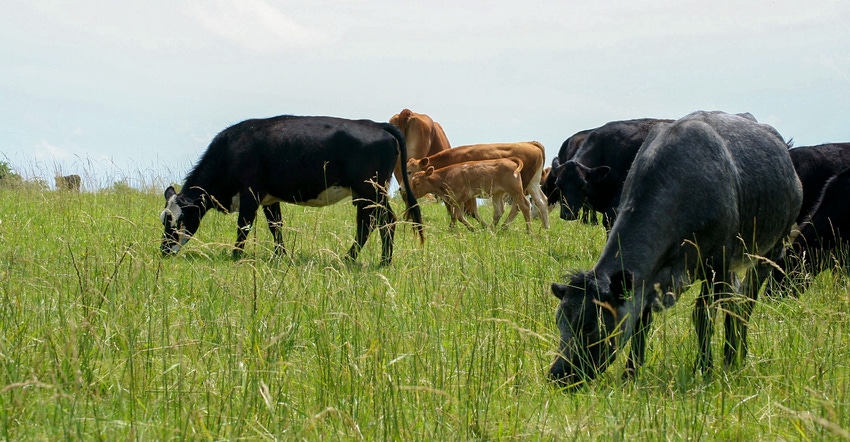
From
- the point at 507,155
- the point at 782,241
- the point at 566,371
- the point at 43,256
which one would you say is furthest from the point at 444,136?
the point at 566,371

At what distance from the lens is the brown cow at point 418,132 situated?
20.8 metres

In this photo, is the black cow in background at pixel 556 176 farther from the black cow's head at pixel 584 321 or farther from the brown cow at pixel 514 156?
the black cow's head at pixel 584 321

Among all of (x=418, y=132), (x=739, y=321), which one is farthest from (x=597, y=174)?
(x=418, y=132)

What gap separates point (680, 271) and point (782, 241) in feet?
5.40

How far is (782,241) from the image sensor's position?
6.28 meters

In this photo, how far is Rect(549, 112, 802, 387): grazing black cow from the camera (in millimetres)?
4617

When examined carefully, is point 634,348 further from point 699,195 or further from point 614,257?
point 699,195

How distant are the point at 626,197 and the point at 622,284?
2.88 feet

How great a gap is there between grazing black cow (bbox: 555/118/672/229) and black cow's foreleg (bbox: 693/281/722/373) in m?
6.52

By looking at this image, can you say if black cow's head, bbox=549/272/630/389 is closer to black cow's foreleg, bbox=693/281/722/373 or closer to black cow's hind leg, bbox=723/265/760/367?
black cow's foreleg, bbox=693/281/722/373

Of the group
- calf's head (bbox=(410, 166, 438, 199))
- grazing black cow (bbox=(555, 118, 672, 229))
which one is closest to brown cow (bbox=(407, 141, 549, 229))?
calf's head (bbox=(410, 166, 438, 199))

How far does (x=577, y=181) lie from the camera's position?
12133mm

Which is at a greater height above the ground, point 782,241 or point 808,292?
point 782,241

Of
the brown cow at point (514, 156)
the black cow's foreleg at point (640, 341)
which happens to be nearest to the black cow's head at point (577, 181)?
the brown cow at point (514, 156)
